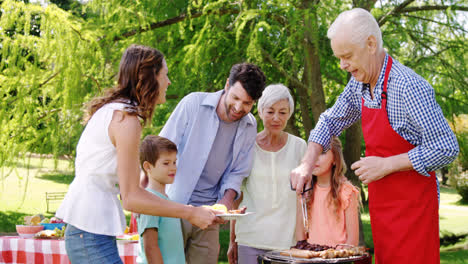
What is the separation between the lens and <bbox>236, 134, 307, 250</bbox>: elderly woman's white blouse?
353 centimetres

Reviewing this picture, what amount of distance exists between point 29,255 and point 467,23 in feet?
17.7

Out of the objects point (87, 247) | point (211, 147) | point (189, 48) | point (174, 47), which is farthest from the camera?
point (174, 47)

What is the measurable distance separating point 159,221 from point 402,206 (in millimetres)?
1331

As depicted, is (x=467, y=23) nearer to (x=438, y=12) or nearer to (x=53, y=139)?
(x=438, y=12)

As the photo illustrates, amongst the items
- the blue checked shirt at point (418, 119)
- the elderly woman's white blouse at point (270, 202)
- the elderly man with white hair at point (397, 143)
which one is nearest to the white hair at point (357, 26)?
the elderly man with white hair at point (397, 143)

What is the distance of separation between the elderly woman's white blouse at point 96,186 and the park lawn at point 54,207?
398cm

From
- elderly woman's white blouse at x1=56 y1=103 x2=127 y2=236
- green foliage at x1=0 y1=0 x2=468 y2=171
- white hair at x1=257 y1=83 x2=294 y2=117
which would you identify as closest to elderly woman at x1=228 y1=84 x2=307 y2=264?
white hair at x1=257 y1=83 x2=294 y2=117

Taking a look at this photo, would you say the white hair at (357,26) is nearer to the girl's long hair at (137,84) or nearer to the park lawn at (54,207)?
the girl's long hair at (137,84)

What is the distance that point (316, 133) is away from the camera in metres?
2.68

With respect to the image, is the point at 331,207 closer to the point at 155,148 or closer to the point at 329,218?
the point at 329,218

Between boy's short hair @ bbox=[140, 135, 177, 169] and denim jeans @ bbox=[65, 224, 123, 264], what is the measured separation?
3.10ft

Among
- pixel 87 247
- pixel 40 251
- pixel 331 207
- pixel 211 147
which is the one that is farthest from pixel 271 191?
pixel 40 251

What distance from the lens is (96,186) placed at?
2.22 meters

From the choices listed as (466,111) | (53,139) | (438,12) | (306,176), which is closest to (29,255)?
(53,139)
